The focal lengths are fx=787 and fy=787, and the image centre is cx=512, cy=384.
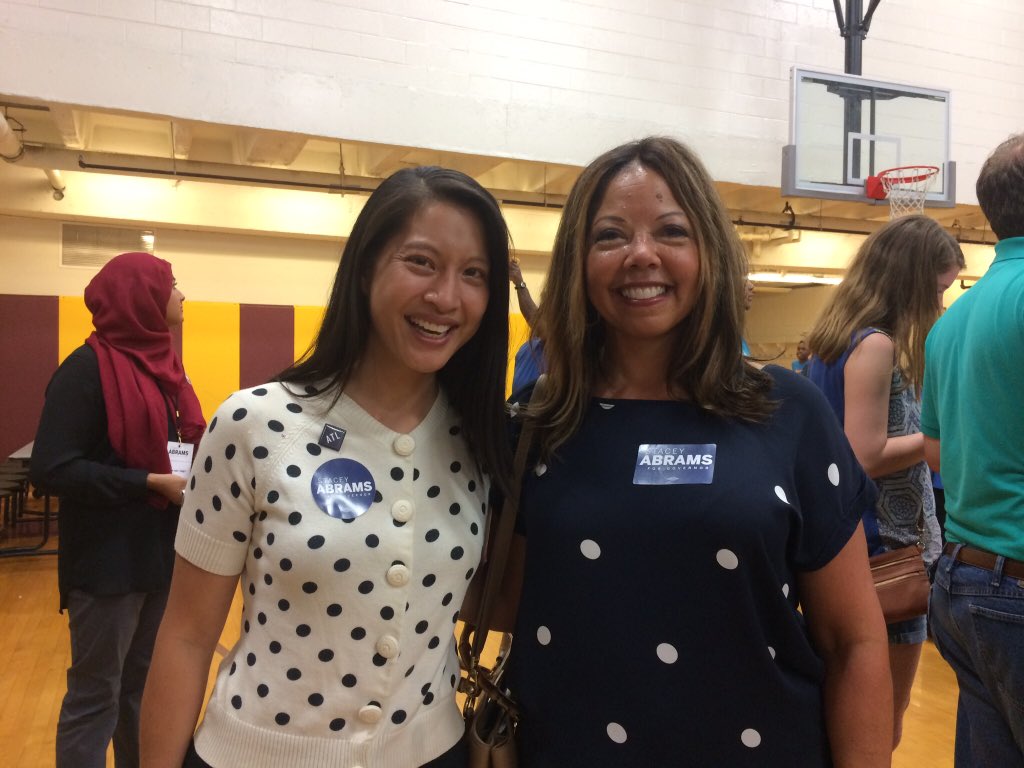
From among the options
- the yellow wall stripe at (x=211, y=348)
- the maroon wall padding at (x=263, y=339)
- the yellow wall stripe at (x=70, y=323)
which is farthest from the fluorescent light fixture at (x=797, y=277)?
the yellow wall stripe at (x=70, y=323)

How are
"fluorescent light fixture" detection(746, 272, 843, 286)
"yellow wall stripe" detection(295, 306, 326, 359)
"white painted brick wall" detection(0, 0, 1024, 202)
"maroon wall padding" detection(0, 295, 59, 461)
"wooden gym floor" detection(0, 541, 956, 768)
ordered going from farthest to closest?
1. "fluorescent light fixture" detection(746, 272, 843, 286)
2. "yellow wall stripe" detection(295, 306, 326, 359)
3. "maroon wall padding" detection(0, 295, 59, 461)
4. "white painted brick wall" detection(0, 0, 1024, 202)
5. "wooden gym floor" detection(0, 541, 956, 768)

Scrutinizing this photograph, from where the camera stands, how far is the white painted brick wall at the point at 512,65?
4871 millimetres

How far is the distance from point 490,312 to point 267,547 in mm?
556

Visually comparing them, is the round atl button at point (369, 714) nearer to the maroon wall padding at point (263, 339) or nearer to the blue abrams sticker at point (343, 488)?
the blue abrams sticker at point (343, 488)

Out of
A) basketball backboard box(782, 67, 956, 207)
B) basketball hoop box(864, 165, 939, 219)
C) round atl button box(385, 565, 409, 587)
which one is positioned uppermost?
basketball backboard box(782, 67, 956, 207)

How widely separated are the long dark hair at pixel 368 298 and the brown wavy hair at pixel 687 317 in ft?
0.29

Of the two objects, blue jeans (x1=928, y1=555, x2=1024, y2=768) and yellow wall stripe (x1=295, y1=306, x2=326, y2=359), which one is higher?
yellow wall stripe (x1=295, y1=306, x2=326, y2=359)

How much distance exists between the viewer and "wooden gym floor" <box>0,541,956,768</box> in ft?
10.5

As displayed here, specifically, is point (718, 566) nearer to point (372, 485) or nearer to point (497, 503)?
point (497, 503)

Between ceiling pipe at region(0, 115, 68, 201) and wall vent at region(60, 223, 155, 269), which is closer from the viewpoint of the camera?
ceiling pipe at region(0, 115, 68, 201)

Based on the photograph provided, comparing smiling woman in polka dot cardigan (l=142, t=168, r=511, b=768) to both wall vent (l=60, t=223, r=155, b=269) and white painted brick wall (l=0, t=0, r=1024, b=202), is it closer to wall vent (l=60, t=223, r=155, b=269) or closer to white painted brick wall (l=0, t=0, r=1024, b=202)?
white painted brick wall (l=0, t=0, r=1024, b=202)

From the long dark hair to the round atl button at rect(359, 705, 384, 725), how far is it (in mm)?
400

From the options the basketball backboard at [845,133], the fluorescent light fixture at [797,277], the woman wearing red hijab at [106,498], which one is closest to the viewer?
the woman wearing red hijab at [106,498]

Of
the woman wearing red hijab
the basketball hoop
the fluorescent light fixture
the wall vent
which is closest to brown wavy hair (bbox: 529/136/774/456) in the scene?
the woman wearing red hijab
